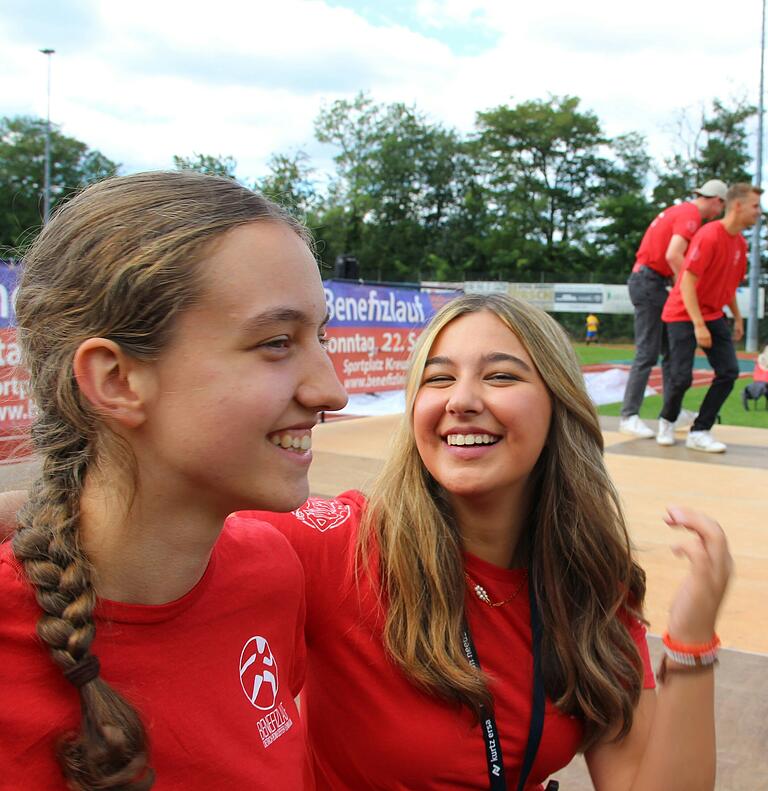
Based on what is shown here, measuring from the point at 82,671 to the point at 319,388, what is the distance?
498mm

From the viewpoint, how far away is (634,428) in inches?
310

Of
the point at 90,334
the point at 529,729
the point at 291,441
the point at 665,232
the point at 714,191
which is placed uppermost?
the point at 714,191

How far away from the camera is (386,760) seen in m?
1.66

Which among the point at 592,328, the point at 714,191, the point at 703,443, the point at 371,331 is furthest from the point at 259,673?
the point at 592,328

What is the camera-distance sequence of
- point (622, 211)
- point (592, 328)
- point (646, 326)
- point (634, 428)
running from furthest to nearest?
1. point (622, 211)
2. point (592, 328)
3. point (634, 428)
4. point (646, 326)

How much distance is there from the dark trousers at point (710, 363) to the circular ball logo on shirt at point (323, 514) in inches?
224

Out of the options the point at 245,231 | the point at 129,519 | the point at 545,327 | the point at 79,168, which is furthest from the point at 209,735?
the point at 79,168

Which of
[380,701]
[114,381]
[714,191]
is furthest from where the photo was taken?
[714,191]

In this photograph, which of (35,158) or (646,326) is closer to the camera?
(646,326)

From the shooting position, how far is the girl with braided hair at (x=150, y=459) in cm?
106

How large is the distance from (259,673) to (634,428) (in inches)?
278

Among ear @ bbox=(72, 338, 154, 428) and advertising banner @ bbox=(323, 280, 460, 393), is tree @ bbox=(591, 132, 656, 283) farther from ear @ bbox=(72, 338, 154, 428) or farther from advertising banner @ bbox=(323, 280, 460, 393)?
ear @ bbox=(72, 338, 154, 428)

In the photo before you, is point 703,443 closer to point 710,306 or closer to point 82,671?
point 710,306

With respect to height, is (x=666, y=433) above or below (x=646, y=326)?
below
